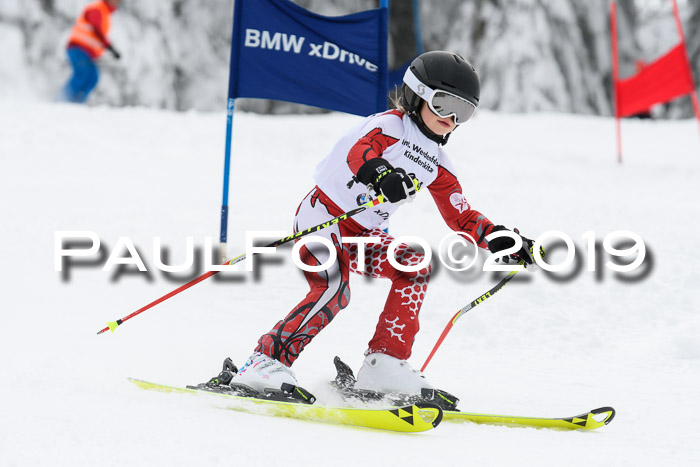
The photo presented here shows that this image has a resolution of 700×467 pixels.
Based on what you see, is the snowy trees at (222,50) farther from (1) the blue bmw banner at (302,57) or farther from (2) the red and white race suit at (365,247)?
(2) the red and white race suit at (365,247)

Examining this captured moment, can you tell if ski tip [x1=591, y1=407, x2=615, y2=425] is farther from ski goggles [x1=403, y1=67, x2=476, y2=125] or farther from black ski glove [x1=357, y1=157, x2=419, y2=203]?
ski goggles [x1=403, y1=67, x2=476, y2=125]

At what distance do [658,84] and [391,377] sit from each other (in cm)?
720

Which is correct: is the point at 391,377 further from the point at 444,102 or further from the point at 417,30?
the point at 417,30

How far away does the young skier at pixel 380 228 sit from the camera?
3047 millimetres

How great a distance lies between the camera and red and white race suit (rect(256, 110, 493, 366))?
3.06 meters

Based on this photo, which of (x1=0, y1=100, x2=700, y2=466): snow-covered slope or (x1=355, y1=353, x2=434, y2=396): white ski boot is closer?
(x1=0, y1=100, x2=700, y2=466): snow-covered slope

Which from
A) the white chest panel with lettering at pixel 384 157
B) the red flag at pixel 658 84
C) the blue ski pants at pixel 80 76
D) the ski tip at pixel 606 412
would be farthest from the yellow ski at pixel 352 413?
the blue ski pants at pixel 80 76

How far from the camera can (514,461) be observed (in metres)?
2.40

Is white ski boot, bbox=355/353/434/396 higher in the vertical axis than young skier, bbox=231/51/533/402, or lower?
lower

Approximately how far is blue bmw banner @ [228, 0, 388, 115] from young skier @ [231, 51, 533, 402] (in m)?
1.78

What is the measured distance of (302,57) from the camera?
4992 mm

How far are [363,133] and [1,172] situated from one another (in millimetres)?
5151

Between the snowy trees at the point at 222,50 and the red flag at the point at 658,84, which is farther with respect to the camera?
the snowy trees at the point at 222,50

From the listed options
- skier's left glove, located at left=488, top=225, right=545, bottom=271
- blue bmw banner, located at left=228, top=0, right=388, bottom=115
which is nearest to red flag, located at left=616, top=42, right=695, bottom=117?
blue bmw banner, located at left=228, top=0, right=388, bottom=115
